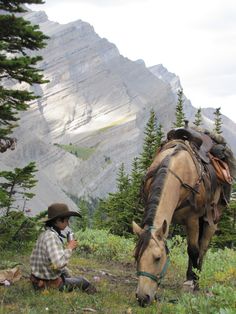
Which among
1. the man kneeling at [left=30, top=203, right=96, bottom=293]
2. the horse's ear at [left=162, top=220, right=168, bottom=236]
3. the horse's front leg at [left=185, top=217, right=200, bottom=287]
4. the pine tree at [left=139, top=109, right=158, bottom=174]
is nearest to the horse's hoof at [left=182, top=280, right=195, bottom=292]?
the horse's front leg at [left=185, top=217, right=200, bottom=287]

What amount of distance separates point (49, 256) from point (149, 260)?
2.01 metres

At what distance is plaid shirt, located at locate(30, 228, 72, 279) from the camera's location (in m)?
7.68

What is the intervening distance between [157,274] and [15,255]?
6.68 metres

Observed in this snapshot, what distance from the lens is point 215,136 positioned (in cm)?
1202

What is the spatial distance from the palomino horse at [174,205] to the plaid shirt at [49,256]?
1.55 metres

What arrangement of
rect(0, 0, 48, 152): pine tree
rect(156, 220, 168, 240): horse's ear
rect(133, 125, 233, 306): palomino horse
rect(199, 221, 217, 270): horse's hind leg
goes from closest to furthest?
rect(133, 125, 233, 306): palomino horse < rect(156, 220, 168, 240): horse's ear < rect(0, 0, 48, 152): pine tree < rect(199, 221, 217, 270): horse's hind leg

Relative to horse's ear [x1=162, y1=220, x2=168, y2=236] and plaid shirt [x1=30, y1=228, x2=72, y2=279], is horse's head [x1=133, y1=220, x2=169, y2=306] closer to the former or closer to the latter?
horse's ear [x1=162, y1=220, x2=168, y2=236]

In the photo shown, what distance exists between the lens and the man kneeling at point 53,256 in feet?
25.3

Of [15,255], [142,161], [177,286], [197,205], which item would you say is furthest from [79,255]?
[142,161]

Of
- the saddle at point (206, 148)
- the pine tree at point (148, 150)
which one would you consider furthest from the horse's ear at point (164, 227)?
the pine tree at point (148, 150)

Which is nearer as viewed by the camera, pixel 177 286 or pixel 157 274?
pixel 157 274

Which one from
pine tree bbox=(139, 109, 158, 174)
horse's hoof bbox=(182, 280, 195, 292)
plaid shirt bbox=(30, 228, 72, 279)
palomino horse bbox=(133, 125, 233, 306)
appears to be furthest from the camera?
pine tree bbox=(139, 109, 158, 174)

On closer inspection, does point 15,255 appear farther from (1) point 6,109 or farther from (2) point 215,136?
(2) point 215,136

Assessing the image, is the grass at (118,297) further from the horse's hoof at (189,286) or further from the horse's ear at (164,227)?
the horse's ear at (164,227)
